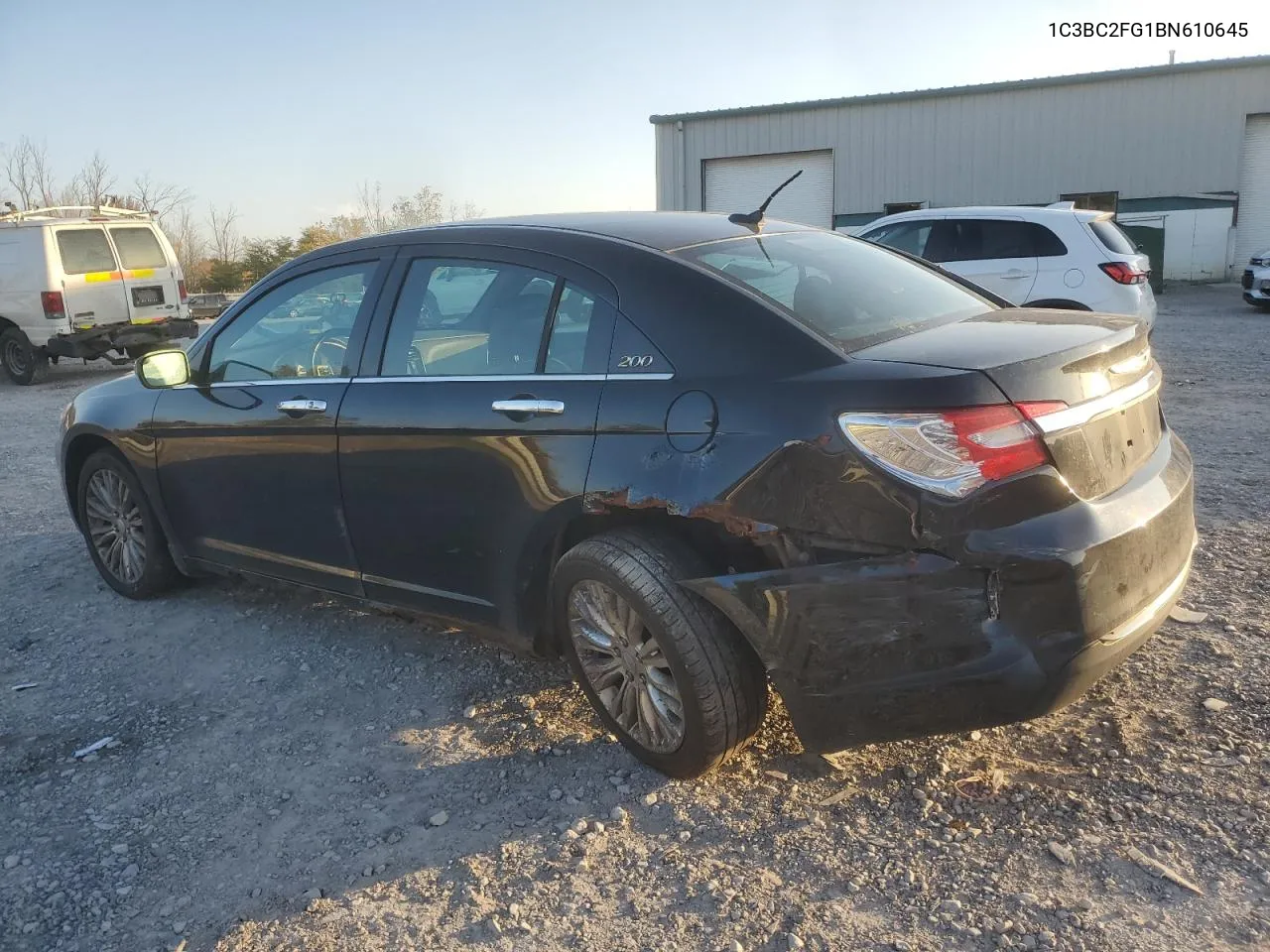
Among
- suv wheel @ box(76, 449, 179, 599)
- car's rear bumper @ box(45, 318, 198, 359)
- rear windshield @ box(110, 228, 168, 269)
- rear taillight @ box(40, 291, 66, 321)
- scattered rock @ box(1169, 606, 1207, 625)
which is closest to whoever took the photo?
scattered rock @ box(1169, 606, 1207, 625)

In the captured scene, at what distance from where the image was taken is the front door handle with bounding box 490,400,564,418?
297 cm

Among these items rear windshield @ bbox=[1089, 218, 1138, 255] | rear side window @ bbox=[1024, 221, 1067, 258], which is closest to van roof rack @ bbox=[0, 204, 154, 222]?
rear side window @ bbox=[1024, 221, 1067, 258]

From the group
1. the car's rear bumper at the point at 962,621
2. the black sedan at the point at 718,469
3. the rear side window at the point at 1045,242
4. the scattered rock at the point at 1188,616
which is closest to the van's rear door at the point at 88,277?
the black sedan at the point at 718,469

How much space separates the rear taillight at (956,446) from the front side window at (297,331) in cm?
205

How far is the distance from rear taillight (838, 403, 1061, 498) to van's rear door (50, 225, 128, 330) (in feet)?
44.0

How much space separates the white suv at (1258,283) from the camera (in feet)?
54.6

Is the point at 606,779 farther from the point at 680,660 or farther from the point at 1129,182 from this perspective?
the point at 1129,182

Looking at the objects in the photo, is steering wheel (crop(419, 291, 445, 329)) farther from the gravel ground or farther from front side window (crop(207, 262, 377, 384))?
the gravel ground

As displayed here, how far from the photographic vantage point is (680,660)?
2.71 m

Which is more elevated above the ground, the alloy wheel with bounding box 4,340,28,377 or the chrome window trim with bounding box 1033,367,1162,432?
the chrome window trim with bounding box 1033,367,1162,432

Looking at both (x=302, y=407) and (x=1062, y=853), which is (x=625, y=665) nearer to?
(x=1062, y=853)

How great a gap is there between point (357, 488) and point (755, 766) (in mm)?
1659

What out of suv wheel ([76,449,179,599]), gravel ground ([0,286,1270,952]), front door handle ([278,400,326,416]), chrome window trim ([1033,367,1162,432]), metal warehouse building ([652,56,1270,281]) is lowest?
gravel ground ([0,286,1270,952])

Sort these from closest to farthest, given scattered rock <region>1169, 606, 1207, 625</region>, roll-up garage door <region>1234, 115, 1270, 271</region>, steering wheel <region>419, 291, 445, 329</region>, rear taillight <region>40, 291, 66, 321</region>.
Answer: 1. steering wheel <region>419, 291, 445, 329</region>
2. scattered rock <region>1169, 606, 1207, 625</region>
3. rear taillight <region>40, 291, 66, 321</region>
4. roll-up garage door <region>1234, 115, 1270, 271</region>
